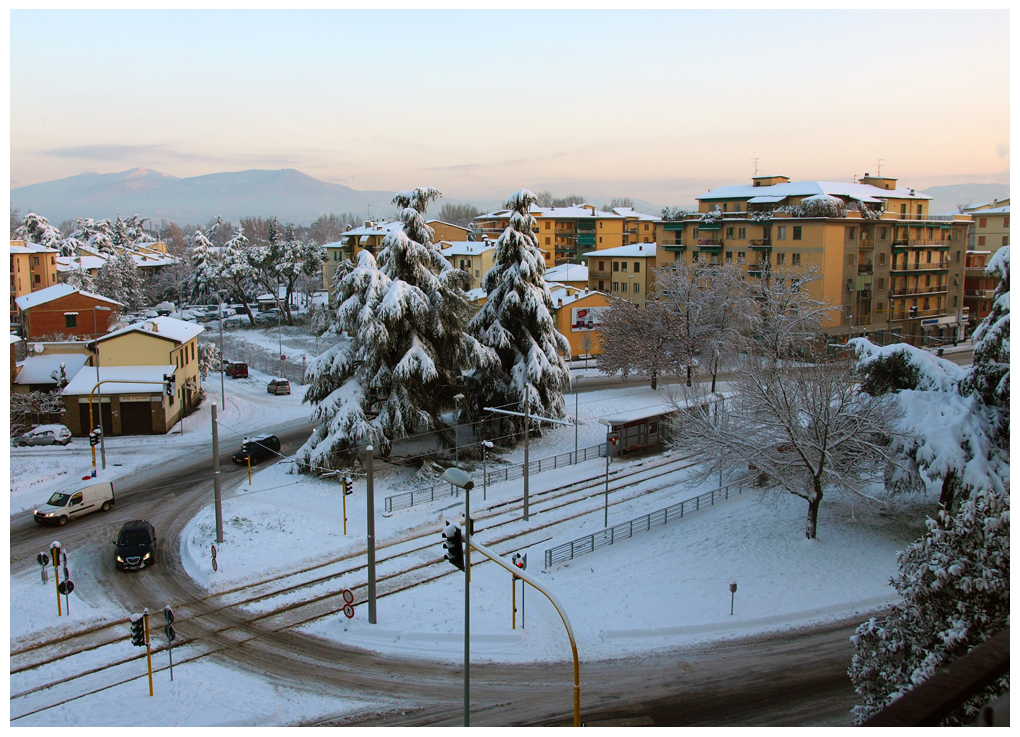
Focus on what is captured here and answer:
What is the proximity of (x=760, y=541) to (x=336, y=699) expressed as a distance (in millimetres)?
15330

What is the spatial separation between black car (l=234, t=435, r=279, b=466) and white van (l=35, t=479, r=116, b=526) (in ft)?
19.4

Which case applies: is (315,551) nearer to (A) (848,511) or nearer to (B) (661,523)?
(B) (661,523)

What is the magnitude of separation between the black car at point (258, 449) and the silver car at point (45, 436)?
9868mm

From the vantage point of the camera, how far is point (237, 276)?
79625mm

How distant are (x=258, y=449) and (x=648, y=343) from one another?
23.6 metres

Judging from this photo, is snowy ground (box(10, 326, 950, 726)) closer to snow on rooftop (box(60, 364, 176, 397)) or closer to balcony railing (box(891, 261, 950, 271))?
snow on rooftop (box(60, 364, 176, 397))

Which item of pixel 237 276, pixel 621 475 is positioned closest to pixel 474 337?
pixel 621 475

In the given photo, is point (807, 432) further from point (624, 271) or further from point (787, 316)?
point (624, 271)

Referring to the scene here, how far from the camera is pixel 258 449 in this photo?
34688mm

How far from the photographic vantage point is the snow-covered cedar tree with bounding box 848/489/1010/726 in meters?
12.8

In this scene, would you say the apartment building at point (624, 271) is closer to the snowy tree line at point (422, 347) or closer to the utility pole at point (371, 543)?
the snowy tree line at point (422, 347)

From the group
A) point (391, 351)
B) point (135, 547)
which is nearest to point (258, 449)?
point (391, 351)

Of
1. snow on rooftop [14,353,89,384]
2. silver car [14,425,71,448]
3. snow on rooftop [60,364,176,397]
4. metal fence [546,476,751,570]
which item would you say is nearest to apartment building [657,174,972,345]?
metal fence [546,476,751,570]

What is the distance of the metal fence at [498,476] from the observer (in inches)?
1152
